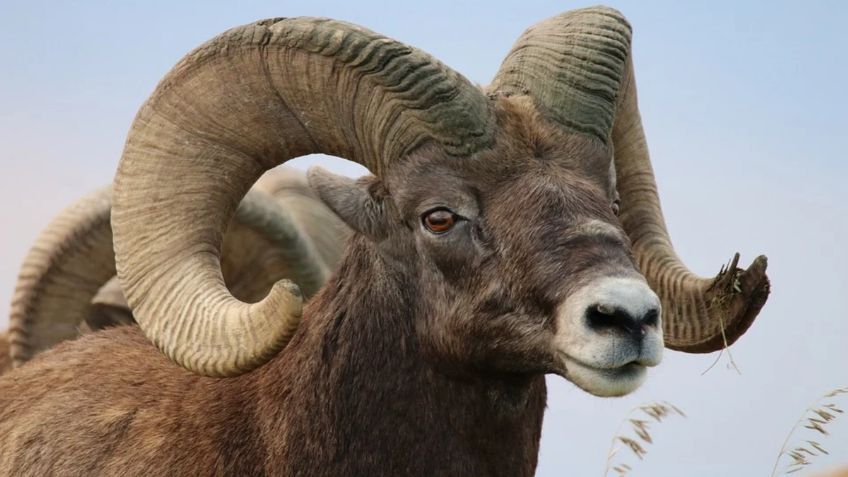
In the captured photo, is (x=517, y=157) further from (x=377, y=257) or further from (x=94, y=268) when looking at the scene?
(x=94, y=268)

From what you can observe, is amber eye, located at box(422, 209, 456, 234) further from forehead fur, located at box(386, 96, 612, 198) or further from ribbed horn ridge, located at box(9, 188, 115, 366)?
ribbed horn ridge, located at box(9, 188, 115, 366)

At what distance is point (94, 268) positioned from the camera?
1155 cm

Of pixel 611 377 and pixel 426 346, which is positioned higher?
pixel 611 377

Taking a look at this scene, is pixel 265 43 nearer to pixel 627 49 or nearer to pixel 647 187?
pixel 627 49

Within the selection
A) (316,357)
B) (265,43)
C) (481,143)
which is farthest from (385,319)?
(265,43)

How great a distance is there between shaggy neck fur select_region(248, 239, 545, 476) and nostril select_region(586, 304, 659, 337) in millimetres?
907

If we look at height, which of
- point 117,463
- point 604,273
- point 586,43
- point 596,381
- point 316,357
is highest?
point 586,43

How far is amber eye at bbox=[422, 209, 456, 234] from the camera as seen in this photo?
20.7 feet

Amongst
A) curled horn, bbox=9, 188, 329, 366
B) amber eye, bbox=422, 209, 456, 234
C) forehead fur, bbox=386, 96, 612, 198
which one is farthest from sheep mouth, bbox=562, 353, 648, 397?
curled horn, bbox=9, 188, 329, 366

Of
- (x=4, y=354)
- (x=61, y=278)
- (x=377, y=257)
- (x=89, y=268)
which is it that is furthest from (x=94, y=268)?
(x=377, y=257)

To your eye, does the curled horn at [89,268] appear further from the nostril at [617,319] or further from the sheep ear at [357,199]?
the nostril at [617,319]

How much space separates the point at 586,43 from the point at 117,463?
3.14 meters

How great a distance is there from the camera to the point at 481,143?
6418mm

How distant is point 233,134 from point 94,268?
5056 mm
